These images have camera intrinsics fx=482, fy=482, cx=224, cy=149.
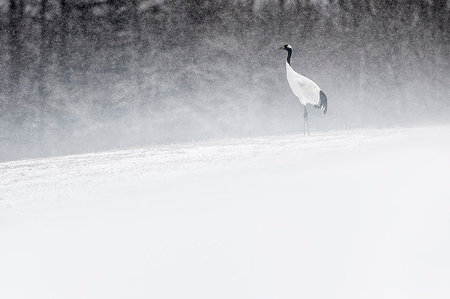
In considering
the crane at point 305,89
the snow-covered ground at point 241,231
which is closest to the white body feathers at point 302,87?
the crane at point 305,89

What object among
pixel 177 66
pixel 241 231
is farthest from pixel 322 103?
pixel 241 231

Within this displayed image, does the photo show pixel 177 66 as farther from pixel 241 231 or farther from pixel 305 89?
pixel 241 231

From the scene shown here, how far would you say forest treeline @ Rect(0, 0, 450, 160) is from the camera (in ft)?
5.24

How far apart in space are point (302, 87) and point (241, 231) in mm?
1106

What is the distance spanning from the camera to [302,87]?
1.78m

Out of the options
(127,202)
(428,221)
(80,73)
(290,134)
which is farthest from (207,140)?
(428,221)

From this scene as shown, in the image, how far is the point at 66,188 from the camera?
44.3 inches

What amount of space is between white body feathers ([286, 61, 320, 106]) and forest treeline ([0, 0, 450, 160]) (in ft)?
0.13

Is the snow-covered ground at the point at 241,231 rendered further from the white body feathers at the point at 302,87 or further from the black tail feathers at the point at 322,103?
the black tail feathers at the point at 322,103

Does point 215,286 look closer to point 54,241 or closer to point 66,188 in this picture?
point 54,241

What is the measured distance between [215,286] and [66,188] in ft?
2.01

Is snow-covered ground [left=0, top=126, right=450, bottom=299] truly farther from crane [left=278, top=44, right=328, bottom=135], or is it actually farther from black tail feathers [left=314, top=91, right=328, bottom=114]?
black tail feathers [left=314, top=91, right=328, bottom=114]

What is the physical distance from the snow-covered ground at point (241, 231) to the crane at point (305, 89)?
24.8 inches

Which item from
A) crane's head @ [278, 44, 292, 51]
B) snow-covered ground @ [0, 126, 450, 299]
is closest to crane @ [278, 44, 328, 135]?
crane's head @ [278, 44, 292, 51]
